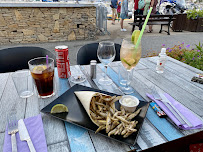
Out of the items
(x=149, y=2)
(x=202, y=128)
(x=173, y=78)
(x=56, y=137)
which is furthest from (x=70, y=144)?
(x=149, y=2)

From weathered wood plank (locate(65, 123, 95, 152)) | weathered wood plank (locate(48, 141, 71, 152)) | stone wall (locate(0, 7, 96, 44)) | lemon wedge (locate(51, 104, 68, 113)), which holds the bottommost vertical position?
weathered wood plank (locate(48, 141, 71, 152))

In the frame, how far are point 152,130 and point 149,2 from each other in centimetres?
770

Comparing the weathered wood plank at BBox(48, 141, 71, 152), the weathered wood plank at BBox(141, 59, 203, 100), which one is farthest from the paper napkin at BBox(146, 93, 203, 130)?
the weathered wood plank at BBox(48, 141, 71, 152)

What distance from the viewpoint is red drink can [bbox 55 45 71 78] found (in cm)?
121

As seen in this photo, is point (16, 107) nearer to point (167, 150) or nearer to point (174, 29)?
point (167, 150)

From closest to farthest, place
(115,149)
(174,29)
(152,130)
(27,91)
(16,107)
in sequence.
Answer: (115,149)
(152,130)
(16,107)
(27,91)
(174,29)

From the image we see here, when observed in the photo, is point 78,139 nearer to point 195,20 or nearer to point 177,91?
point 177,91

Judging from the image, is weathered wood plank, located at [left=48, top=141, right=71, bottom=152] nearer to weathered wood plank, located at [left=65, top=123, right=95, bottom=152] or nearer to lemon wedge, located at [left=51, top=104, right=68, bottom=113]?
weathered wood plank, located at [left=65, top=123, right=95, bottom=152]

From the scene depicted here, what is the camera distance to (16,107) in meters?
0.91

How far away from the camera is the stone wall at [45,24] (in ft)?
16.3

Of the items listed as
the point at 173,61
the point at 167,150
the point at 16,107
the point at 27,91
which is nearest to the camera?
the point at 16,107

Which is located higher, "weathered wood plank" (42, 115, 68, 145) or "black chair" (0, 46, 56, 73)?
"black chair" (0, 46, 56, 73)

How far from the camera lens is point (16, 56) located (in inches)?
74.1

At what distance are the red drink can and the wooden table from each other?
0.06 metres
